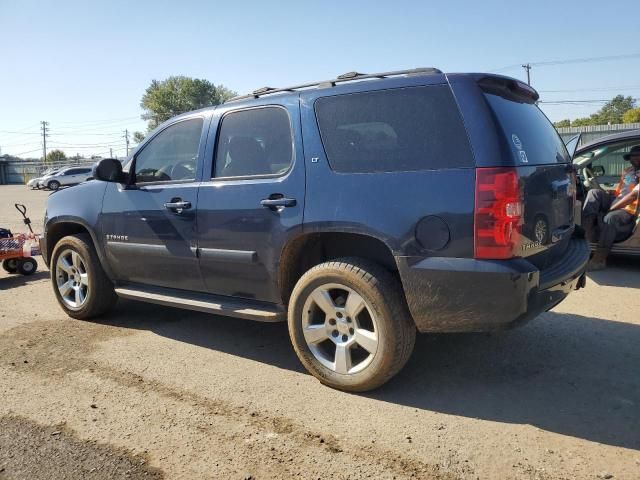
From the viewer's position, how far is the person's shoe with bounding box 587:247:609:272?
6.52 m

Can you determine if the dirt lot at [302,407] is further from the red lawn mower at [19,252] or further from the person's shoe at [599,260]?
the red lawn mower at [19,252]

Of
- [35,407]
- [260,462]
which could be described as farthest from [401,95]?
[35,407]

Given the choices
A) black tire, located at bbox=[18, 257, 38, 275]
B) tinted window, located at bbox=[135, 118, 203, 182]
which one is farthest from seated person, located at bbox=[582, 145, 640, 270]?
black tire, located at bbox=[18, 257, 38, 275]

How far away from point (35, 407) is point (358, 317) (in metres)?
2.14

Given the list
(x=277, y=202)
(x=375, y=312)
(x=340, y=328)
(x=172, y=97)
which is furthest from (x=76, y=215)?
(x=172, y=97)

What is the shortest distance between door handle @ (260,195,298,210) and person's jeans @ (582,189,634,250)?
4702mm

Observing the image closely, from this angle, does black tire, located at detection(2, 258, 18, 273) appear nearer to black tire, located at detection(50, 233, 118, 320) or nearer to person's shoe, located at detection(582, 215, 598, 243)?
black tire, located at detection(50, 233, 118, 320)

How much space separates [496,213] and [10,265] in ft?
23.3

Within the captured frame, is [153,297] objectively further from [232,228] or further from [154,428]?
[154,428]

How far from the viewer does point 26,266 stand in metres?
7.61

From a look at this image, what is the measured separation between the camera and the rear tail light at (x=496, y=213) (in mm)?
2848

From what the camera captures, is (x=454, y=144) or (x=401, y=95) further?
(x=401, y=95)

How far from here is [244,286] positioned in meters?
3.86

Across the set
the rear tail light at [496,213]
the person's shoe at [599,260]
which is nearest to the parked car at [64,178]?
the person's shoe at [599,260]
